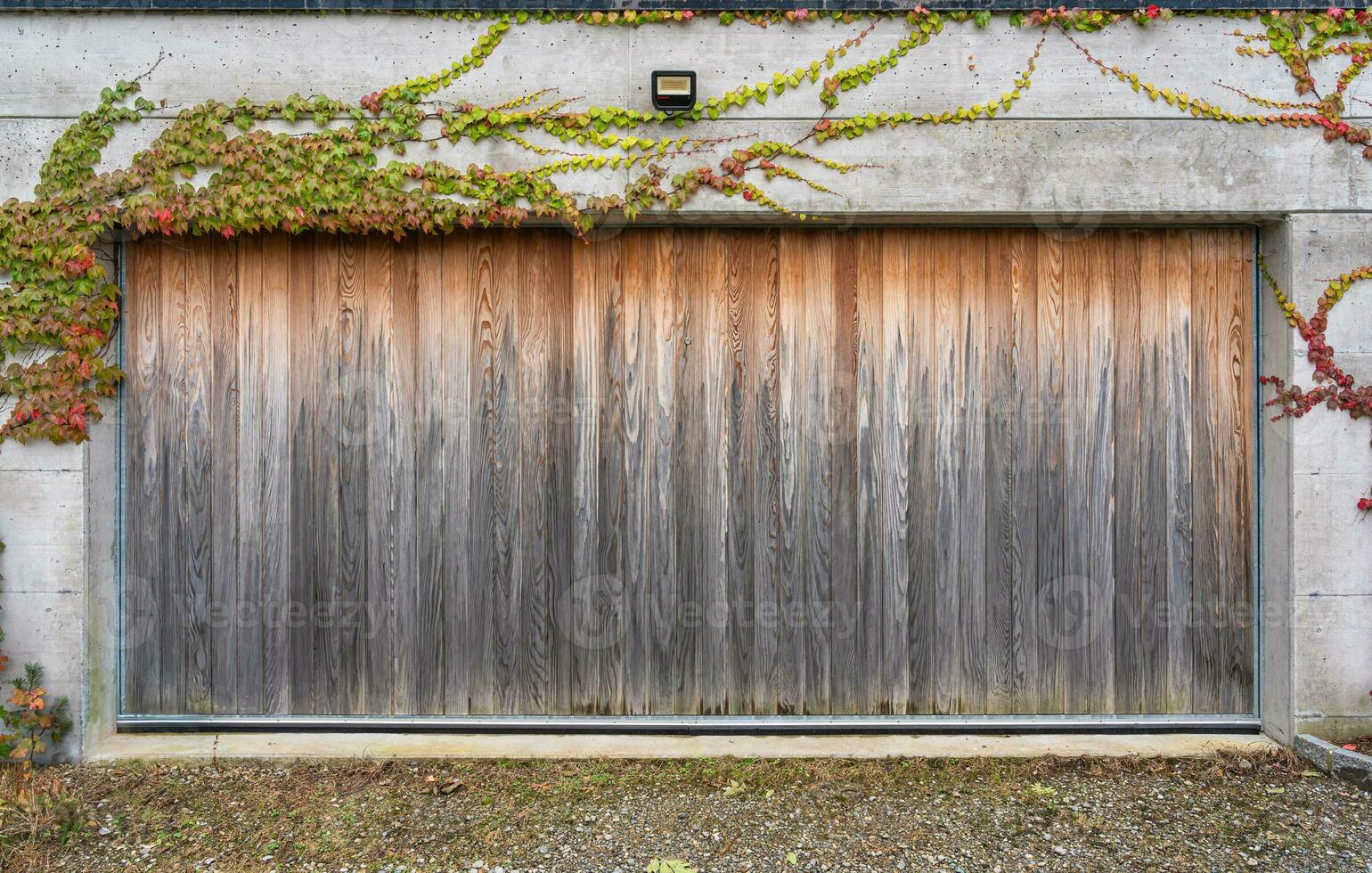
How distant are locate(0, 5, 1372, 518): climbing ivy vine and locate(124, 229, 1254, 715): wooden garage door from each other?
0.26 m

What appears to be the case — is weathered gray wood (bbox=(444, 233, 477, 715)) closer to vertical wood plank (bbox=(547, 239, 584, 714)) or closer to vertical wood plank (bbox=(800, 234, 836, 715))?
vertical wood plank (bbox=(547, 239, 584, 714))

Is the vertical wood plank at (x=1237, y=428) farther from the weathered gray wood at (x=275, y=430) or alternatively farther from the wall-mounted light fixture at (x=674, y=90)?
the weathered gray wood at (x=275, y=430)

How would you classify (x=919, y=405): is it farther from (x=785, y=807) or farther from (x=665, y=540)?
(x=785, y=807)

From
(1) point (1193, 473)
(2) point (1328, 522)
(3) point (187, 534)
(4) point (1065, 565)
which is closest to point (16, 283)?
(3) point (187, 534)

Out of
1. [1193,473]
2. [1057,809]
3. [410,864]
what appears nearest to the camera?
[410,864]

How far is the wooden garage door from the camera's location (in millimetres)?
3289

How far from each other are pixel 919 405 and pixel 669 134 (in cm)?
158

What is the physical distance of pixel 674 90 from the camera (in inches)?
120

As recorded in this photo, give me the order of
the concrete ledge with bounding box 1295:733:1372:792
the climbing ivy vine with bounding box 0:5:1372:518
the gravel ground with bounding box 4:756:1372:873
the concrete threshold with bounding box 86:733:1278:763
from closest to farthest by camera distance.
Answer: the gravel ground with bounding box 4:756:1372:873, the concrete ledge with bounding box 1295:733:1372:792, the climbing ivy vine with bounding box 0:5:1372:518, the concrete threshold with bounding box 86:733:1278:763

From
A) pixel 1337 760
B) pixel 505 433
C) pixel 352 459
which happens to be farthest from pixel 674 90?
pixel 1337 760

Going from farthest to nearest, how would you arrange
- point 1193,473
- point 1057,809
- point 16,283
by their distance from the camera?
point 1193,473 < point 16,283 < point 1057,809

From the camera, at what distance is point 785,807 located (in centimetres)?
280

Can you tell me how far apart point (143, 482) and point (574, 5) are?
2.76m

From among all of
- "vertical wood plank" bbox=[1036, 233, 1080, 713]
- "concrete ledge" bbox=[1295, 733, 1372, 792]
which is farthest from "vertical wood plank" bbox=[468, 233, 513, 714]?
"concrete ledge" bbox=[1295, 733, 1372, 792]
